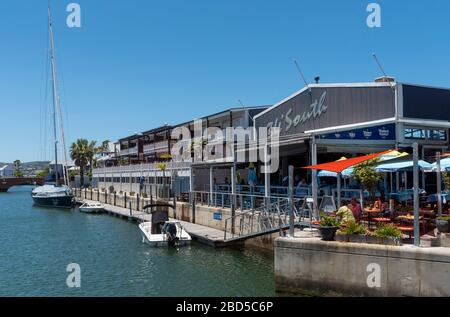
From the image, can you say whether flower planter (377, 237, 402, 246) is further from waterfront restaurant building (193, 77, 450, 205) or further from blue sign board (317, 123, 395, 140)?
blue sign board (317, 123, 395, 140)

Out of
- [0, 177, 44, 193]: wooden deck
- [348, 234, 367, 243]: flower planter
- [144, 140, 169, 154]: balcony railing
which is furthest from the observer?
[0, 177, 44, 193]: wooden deck

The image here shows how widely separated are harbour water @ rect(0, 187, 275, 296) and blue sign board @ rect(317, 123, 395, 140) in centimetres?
672

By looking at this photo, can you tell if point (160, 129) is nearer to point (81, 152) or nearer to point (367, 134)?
point (81, 152)

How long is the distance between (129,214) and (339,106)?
26750mm

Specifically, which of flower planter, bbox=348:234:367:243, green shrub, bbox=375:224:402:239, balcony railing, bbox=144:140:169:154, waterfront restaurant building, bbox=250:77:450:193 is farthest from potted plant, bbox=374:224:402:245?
balcony railing, bbox=144:140:169:154

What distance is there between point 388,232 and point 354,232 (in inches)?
42.6

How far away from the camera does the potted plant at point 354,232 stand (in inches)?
598

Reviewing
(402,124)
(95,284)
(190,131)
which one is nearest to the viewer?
(95,284)

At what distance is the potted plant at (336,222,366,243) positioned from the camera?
15199mm

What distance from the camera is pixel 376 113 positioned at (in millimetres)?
26188

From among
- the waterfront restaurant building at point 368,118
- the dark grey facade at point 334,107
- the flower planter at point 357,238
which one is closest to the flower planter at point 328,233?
the flower planter at point 357,238

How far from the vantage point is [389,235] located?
14.7 m

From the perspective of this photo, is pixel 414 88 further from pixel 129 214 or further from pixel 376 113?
pixel 129 214
